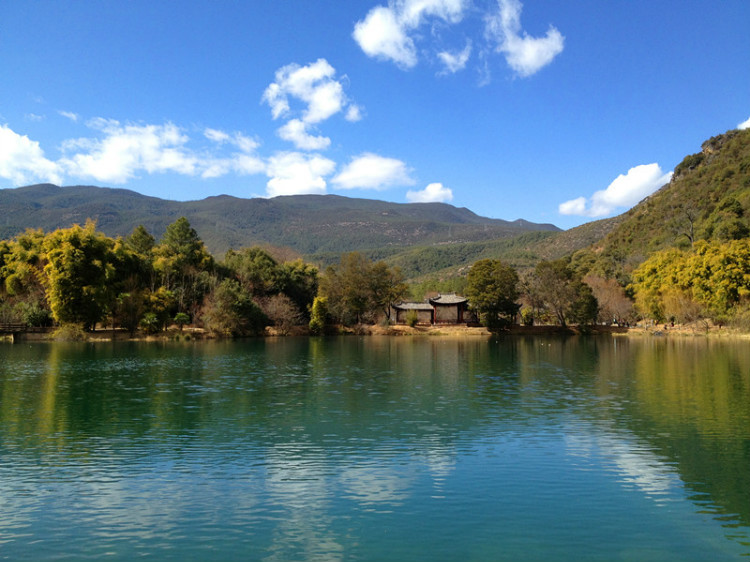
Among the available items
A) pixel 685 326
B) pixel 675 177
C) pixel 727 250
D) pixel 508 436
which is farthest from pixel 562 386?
pixel 675 177

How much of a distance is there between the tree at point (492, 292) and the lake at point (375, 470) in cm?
4302

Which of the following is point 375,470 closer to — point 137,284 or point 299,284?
point 137,284

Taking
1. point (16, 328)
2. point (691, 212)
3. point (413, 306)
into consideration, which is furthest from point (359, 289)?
point (691, 212)

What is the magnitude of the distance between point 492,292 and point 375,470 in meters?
57.5

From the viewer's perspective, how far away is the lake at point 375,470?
26.3ft

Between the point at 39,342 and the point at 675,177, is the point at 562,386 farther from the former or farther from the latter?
the point at 675,177

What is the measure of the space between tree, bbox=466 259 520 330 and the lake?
141ft

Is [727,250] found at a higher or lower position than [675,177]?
lower

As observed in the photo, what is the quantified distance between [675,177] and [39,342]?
125 metres

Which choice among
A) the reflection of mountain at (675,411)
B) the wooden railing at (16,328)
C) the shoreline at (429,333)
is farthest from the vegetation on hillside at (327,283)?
the reflection of mountain at (675,411)

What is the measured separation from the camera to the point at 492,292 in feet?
221

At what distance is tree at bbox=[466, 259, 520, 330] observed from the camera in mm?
67438

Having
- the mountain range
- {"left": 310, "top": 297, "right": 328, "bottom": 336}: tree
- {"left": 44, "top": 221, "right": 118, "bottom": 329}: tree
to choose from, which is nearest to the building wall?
{"left": 310, "top": 297, "right": 328, "bottom": 336}: tree

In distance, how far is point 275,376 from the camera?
2703cm
